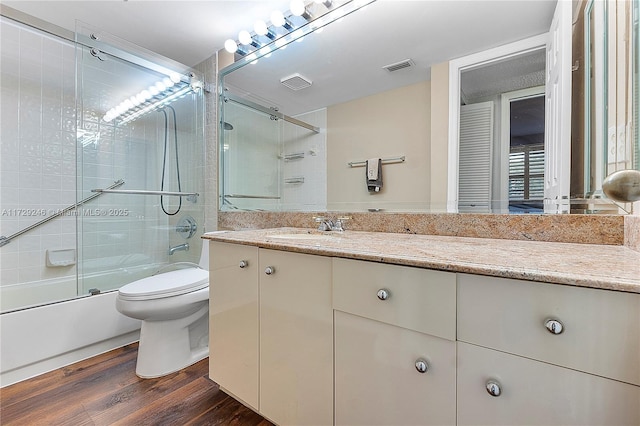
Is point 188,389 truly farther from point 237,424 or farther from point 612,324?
point 612,324

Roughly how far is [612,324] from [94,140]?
2.86 metres

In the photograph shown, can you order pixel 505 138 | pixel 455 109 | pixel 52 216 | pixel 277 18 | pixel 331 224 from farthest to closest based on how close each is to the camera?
1. pixel 52 216
2. pixel 277 18
3. pixel 331 224
4. pixel 455 109
5. pixel 505 138

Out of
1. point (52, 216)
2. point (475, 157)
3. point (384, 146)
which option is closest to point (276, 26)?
point (384, 146)

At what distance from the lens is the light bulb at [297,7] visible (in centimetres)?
159

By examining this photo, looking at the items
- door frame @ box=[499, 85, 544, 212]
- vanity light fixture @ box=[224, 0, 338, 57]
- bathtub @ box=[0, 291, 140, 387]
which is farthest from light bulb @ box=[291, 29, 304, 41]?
bathtub @ box=[0, 291, 140, 387]

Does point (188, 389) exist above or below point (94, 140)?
below

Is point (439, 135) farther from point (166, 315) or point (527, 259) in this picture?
point (166, 315)

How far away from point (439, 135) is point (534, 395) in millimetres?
1017

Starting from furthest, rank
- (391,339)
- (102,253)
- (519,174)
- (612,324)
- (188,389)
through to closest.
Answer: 1. (102,253)
2. (188,389)
3. (519,174)
4. (391,339)
5. (612,324)

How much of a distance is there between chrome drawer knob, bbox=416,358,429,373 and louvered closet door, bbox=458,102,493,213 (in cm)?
72

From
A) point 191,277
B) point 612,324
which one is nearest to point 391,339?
point 612,324

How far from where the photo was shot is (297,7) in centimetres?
159

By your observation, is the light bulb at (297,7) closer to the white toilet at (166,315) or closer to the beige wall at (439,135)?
the beige wall at (439,135)

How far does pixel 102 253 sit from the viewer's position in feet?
6.62
